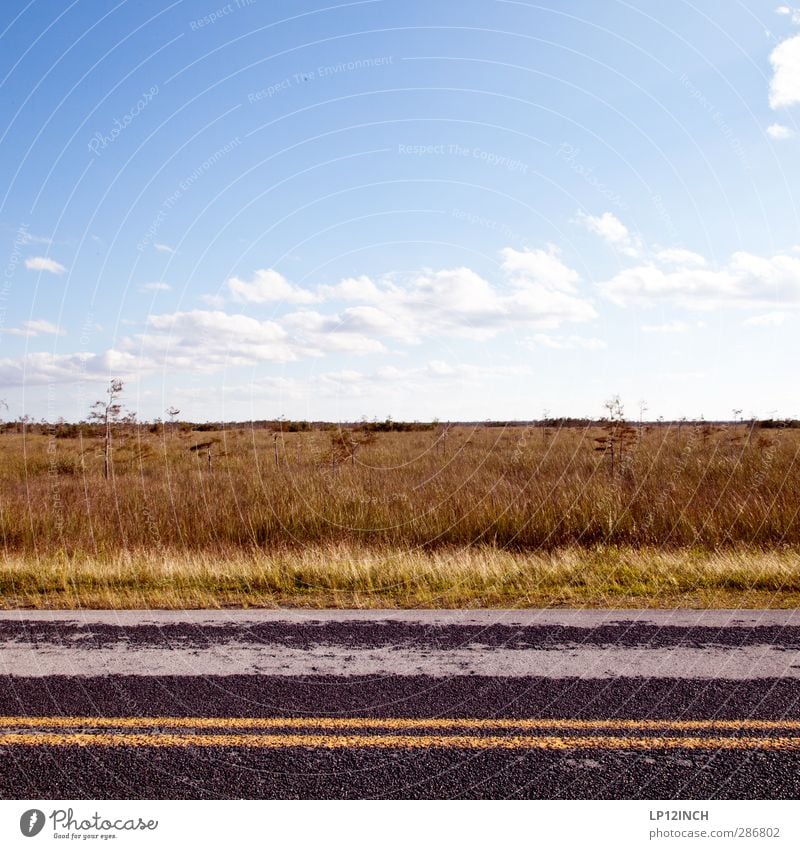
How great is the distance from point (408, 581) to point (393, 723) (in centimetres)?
408

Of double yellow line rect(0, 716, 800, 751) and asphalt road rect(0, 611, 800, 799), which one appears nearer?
asphalt road rect(0, 611, 800, 799)

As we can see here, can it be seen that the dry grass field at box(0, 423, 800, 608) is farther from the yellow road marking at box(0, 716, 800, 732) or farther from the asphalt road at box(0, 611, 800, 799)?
the yellow road marking at box(0, 716, 800, 732)

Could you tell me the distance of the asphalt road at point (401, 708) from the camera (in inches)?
140

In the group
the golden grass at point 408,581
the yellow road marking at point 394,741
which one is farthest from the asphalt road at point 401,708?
the golden grass at point 408,581

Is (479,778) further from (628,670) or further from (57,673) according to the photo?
(57,673)

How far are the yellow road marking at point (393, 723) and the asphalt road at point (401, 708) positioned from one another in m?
0.01

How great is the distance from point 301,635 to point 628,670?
8.46 feet

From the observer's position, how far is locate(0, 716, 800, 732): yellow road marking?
4098mm

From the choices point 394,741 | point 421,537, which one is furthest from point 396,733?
point 421,537

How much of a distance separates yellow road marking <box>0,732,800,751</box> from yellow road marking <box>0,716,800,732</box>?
0.40ft

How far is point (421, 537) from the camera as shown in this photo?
11633 millimetres

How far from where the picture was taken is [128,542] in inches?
445
